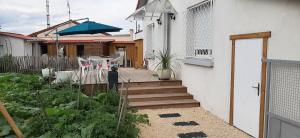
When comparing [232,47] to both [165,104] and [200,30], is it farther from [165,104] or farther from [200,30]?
[165,104]

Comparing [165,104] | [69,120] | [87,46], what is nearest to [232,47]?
[165,104]

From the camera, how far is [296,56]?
4.62 metres

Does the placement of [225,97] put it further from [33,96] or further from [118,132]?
Answer: [33,96]

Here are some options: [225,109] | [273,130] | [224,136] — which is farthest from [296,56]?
[225,109]

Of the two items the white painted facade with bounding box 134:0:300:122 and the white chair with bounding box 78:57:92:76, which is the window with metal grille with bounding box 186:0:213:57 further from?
the white chair with bounding box 78:57:92:76

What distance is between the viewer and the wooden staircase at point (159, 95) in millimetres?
8539

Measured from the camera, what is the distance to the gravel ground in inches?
238

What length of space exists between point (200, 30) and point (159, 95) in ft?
7.99

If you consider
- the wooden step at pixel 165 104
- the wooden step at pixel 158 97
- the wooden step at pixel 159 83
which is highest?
the wooden step at pixel 159 83

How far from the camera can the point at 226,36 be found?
272 inches

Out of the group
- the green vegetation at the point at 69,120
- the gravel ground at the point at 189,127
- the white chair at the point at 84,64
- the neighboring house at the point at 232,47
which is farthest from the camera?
the white chair at the point at 84,64

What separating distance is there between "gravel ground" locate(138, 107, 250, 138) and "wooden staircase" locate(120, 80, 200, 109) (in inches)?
17.2

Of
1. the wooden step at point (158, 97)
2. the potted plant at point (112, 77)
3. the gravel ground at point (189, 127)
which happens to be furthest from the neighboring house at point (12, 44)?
the gravel ground at point (189, 127)

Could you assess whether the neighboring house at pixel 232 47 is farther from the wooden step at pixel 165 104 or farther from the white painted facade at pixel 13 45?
the white painted facade at pixel 13 45
